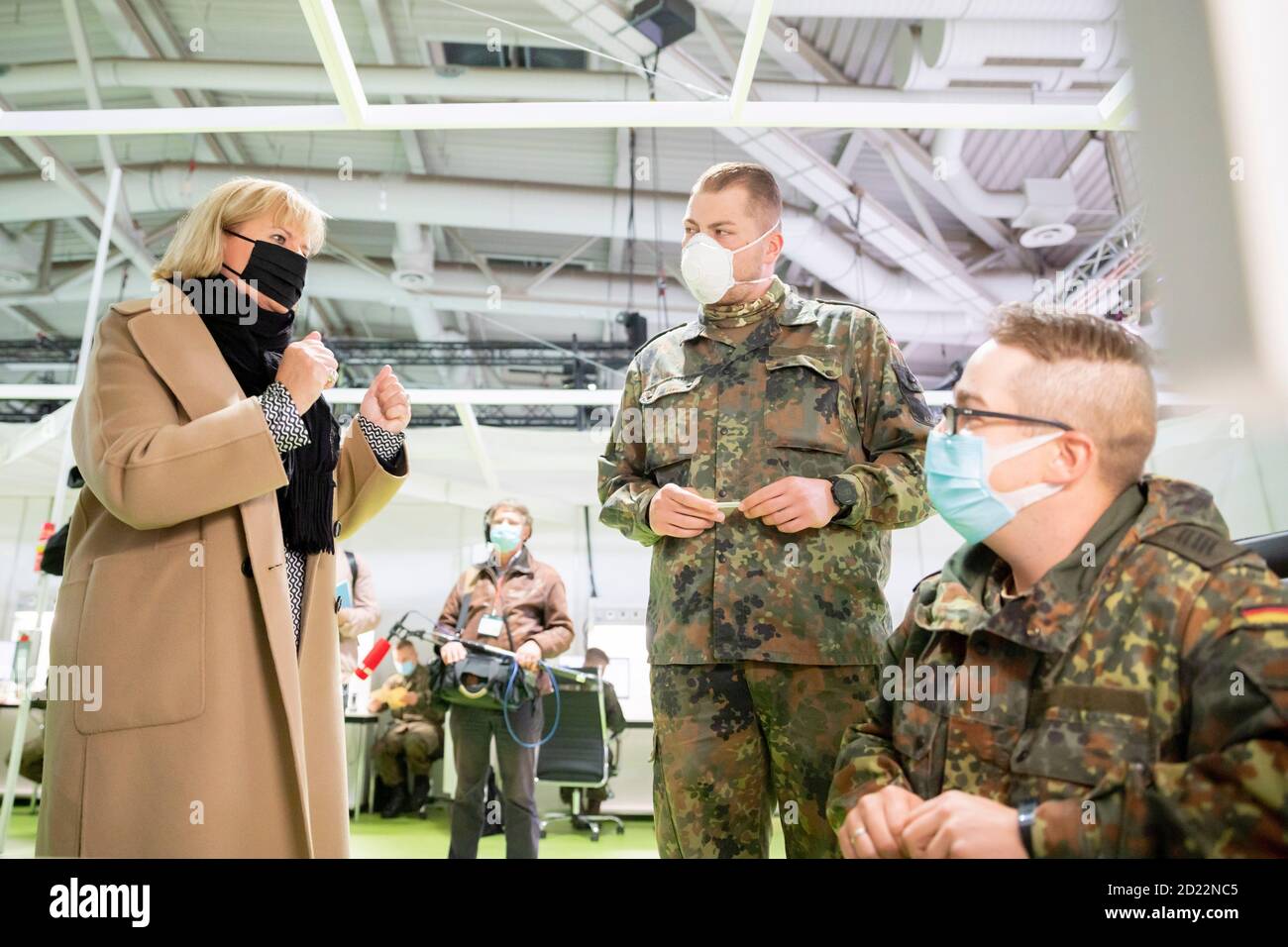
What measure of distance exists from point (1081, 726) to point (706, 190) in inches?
52.4

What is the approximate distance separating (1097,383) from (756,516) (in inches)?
26.3

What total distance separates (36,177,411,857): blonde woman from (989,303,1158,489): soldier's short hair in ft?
3.85

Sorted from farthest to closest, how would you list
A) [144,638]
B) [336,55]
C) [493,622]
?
[493,622] → [336,55] → [144,638]

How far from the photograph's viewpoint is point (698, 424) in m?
1.90

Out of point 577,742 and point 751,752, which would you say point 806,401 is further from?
point 577,742

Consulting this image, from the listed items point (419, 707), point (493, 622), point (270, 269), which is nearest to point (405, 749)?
point (419, 707)

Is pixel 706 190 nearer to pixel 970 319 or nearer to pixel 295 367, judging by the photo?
pixel 295 367

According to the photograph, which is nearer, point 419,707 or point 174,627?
point 174,627

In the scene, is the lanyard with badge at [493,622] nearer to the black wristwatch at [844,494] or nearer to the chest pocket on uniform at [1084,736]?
the black wristwatch at [844,494]

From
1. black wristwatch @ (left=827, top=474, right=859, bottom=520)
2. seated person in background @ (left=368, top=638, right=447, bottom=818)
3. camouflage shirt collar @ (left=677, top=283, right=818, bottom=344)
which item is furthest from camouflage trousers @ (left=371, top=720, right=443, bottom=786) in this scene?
black wristwatch @ (left=827, top=474, right=859, bottom=520)

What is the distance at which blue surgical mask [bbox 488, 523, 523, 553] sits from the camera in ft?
14.8

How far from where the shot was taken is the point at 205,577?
1528 mm

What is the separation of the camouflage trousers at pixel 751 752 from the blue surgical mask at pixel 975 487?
1.57ft
